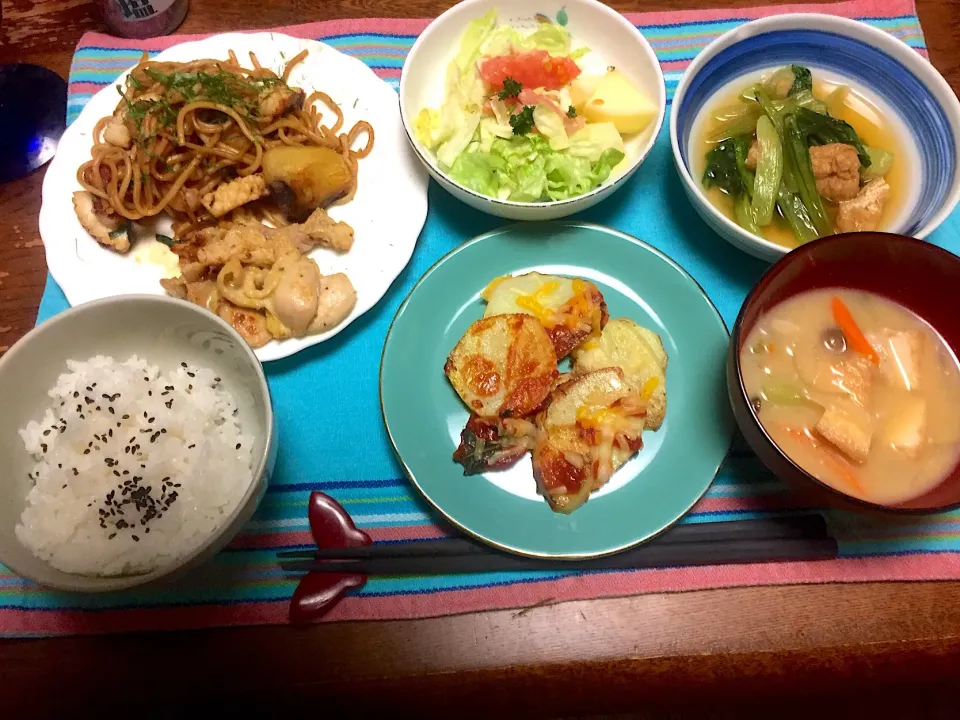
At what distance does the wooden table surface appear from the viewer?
169 centimetres

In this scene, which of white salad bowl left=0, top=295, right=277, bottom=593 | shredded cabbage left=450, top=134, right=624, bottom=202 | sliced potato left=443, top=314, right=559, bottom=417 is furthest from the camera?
shredded cabbage left=450, top=134, right=624, bottom=202

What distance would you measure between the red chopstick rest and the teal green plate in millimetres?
265

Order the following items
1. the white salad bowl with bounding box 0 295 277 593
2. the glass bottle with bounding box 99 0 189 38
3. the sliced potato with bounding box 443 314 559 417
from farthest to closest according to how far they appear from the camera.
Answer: the glass bottle with bounding box 99 0 189 38 → the sliced potato with bounding box 443 314 559 417 → the white salad bowl with bounding box 0 295 277 593

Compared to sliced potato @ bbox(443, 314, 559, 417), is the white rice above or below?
below

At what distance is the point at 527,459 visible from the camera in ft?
5.91

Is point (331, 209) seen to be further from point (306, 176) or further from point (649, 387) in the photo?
point (649, 387)

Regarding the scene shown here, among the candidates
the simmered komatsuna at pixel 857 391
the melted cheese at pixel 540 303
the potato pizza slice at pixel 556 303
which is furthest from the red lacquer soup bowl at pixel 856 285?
the melted cheese at pixel 540 303

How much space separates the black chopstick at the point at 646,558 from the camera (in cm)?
172

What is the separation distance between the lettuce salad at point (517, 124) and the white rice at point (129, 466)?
1.11 m

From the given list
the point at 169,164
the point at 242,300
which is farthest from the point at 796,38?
the point at 169,164

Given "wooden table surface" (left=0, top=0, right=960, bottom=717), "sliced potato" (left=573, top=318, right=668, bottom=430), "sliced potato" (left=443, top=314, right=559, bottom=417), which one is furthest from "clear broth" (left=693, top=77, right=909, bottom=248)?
"wooden table surface" (left=0, top=0, right=960, bottom=717)

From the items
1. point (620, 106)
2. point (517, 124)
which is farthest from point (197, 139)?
point (620, 106)

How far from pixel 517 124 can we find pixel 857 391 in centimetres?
130

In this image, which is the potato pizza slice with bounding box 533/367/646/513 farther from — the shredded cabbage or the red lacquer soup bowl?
the shredded cabbage
